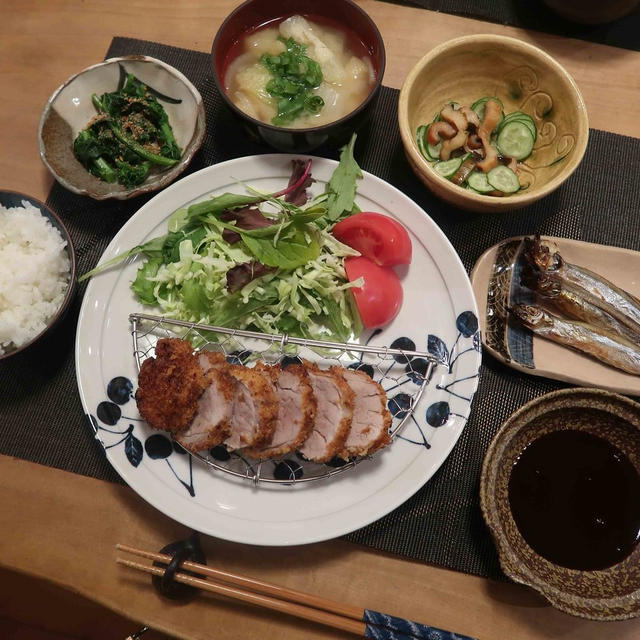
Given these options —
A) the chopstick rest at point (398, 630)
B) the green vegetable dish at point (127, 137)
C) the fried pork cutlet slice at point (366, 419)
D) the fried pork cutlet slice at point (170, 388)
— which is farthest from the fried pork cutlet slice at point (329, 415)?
the green vegetable dish at point (127, 137)

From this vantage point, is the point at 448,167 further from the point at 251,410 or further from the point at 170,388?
the point at 170,388

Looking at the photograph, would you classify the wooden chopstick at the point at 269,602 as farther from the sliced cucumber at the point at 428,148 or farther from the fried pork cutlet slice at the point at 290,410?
the sliced cucumber at the point at 428,148

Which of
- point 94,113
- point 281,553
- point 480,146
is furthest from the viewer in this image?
point 94,113

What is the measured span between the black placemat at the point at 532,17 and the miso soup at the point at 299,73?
0.70m

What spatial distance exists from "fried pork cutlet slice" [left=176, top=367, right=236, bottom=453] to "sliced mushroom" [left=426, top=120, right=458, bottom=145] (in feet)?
4.66

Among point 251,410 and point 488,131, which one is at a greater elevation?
point 488,131

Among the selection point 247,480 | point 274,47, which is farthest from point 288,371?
point 274,47

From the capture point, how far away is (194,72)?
2.72 metres

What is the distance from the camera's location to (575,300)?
2.29m

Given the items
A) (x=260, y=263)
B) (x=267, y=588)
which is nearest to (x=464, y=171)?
(x=260, y=263)

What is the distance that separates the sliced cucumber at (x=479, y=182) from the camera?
7.55 feet

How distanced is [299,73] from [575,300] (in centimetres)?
159

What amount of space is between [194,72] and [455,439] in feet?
7.41

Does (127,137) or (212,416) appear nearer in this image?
(212,416)
